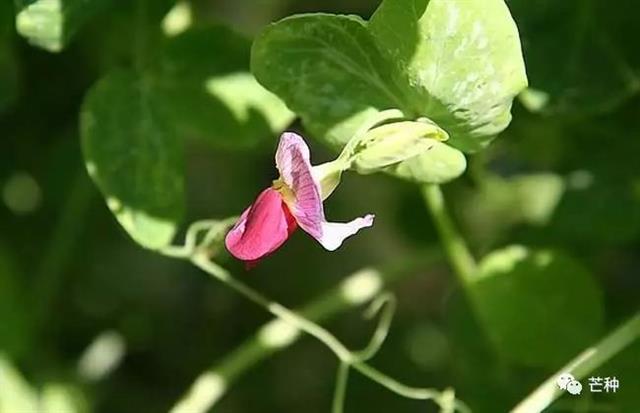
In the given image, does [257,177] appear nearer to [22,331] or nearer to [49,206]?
[49,206]

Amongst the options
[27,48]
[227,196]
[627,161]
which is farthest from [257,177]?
[627,161]

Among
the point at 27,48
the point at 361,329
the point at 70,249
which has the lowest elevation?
the point at 361,329

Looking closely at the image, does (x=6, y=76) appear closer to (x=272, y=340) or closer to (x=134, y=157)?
(x=134, y=157)

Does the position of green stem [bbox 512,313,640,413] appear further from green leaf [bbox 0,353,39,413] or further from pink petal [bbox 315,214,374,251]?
green leaf [bbox 0,353,39,413]

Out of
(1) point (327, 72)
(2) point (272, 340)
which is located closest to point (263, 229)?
(1) point (327, 72)

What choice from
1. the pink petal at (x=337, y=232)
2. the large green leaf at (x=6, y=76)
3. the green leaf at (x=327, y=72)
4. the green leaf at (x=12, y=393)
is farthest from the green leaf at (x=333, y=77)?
the green leaf at (x=12, y=393)

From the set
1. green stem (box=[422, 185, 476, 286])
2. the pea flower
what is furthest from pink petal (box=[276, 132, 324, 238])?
green stem (box=[422, 185, 476, 286])

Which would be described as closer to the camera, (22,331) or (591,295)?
(591,295)
